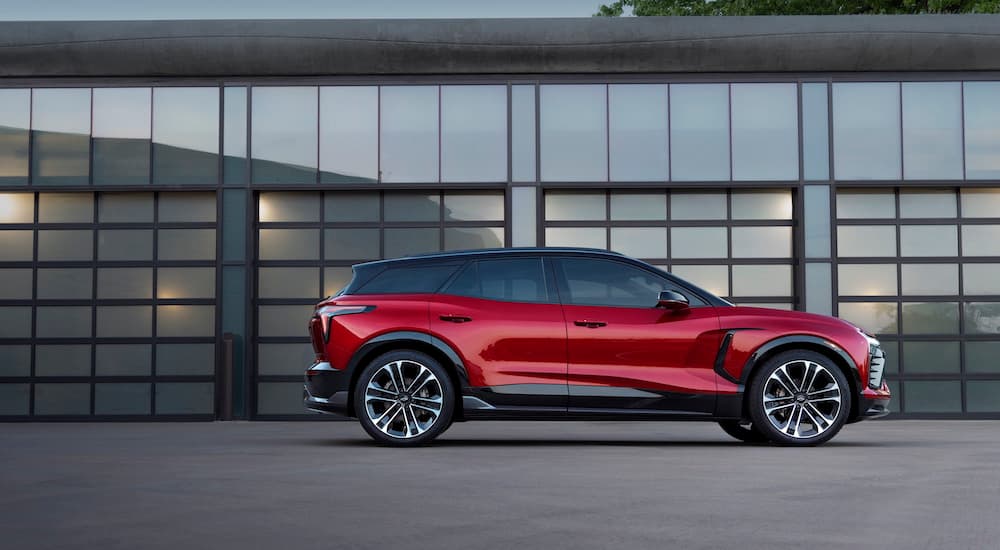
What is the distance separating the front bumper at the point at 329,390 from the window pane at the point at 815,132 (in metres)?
8.98

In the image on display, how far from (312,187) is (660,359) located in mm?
8117

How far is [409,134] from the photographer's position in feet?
58.1

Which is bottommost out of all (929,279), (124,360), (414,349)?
(124,360)

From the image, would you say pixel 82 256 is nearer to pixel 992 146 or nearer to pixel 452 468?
pixel 452 468

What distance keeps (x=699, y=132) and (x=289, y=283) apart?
6109mm

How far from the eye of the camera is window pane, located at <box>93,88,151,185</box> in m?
17.6

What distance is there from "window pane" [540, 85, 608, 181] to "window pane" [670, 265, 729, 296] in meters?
1.71

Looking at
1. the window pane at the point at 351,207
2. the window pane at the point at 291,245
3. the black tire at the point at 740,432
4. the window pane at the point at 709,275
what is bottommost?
the black tire at the point at 740,432

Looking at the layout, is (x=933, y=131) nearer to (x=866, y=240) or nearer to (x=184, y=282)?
(x=866, y=240)

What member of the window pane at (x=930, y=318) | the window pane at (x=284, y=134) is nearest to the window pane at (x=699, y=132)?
the window pane at (x=930, y=318)

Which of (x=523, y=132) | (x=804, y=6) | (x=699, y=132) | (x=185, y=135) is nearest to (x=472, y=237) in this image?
(x=523, y=132)

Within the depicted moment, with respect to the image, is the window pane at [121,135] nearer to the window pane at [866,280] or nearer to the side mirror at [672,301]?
the side mirror at [672,301]

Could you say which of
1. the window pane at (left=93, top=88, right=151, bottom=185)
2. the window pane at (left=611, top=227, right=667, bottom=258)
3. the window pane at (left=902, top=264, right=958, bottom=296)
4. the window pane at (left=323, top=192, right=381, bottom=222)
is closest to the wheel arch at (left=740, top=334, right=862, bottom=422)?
the window pane at (left=611, top=227, right=667, bottom=258)

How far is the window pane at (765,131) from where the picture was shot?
17578 millimetres
